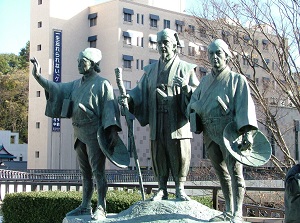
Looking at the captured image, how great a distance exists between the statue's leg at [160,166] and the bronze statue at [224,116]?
618 mm

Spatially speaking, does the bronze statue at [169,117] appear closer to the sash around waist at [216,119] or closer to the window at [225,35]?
the sash around waist at [216,119]

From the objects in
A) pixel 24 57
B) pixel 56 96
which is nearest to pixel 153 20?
pixel 24 57

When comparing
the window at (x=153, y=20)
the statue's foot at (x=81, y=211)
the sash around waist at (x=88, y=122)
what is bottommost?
the statue's foot at (x=81, y=211)

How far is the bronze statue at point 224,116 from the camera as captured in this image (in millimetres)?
5973

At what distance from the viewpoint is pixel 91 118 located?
6883 millimetres

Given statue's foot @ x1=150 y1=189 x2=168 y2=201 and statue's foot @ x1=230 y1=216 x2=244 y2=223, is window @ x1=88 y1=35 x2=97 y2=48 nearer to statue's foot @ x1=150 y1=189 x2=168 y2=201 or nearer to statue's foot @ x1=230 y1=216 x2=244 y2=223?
statue's foot @ x1=150 y1=189 x2=168 y2=201

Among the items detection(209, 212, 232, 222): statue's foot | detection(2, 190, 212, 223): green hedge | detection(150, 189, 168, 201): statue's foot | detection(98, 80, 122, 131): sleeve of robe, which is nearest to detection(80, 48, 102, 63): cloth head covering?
detection(98, 80, 122, 131): sleeve of robe

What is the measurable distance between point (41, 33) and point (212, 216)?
34255 millimetres

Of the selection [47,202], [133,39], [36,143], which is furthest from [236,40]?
[36,143]

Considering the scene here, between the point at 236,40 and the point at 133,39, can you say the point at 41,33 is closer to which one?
the point at 133,39

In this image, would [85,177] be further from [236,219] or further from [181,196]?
[236,219]

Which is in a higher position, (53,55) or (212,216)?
(53,55)

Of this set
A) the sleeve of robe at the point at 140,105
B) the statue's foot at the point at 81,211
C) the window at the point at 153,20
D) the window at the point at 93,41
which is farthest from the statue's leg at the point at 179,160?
the window at the point at 93,41

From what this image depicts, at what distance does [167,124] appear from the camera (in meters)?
6.69
